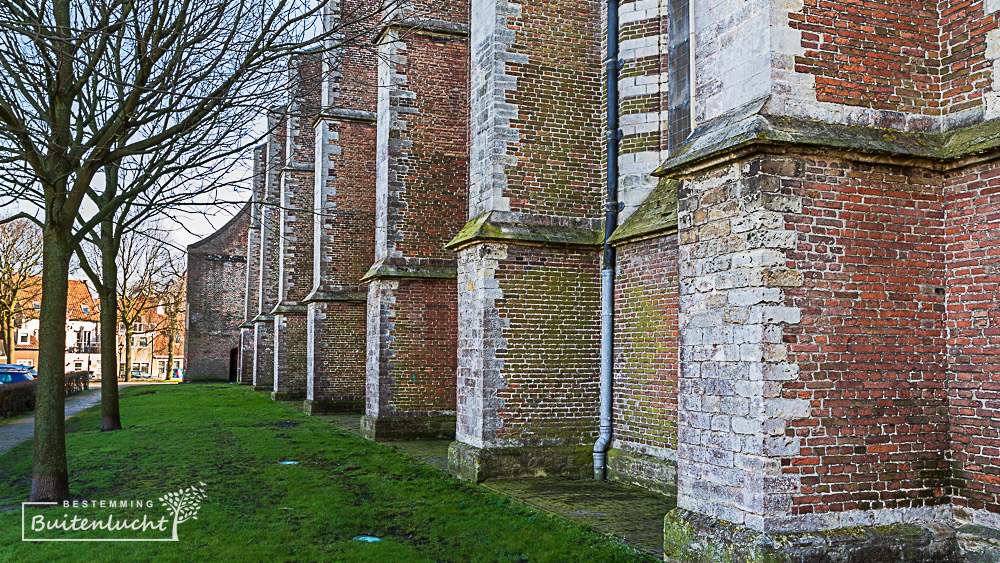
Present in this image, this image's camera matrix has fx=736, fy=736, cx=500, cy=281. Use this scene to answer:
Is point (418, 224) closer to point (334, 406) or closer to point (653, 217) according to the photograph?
point (653, 217)

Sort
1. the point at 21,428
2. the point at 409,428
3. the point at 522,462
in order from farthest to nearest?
the point at 21,428 < the point at 409,428 < the point at 522,462

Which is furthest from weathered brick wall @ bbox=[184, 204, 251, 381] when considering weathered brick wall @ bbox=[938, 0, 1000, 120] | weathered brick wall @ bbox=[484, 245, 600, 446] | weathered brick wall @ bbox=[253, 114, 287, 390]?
weathered brick wall @ bbox=[938, 0, 1000, 120]

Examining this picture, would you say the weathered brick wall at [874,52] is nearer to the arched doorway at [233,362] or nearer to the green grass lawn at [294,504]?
the green grass lawn at [294,504]


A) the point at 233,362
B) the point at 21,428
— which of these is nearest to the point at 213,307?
the point at 233,362

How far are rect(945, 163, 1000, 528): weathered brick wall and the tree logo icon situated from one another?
6.88m

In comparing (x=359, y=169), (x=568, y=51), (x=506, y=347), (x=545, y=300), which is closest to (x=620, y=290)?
(x=545, y=300)

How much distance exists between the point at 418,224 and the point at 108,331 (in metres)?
6.56

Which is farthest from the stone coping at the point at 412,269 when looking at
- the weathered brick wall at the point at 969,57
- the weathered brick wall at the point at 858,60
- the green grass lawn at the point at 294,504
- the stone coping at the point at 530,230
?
the weathered brick wall at the point at 969,57

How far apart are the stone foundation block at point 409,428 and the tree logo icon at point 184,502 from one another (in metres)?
5.09

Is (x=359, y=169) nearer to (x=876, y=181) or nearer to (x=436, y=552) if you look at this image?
(x=436, y=552)

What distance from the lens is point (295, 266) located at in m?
24.9

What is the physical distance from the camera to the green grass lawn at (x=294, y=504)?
6508 mm

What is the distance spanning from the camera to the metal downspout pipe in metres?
10.1

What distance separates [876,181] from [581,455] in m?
5.93
